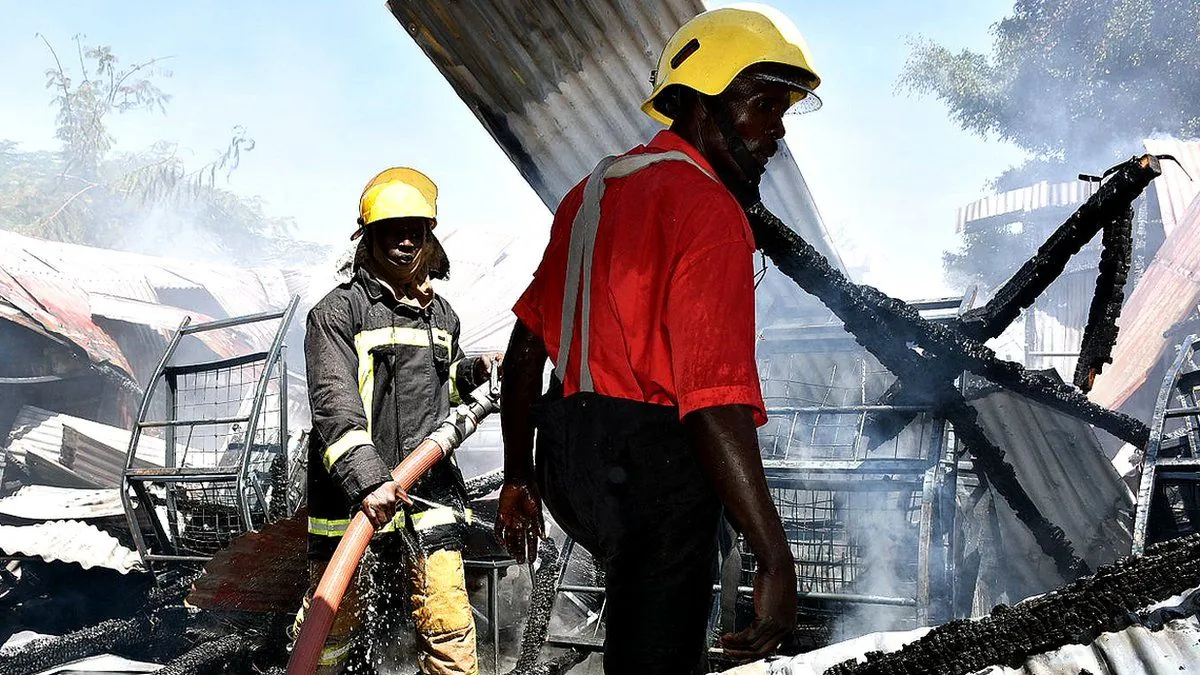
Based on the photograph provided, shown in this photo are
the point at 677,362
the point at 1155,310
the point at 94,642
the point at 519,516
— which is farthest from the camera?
the point at 1155,310

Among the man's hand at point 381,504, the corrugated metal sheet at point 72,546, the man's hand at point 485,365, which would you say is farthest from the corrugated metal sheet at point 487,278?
the man's hand at point 381,504

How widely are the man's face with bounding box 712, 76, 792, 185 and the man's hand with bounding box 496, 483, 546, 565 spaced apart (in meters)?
1.15

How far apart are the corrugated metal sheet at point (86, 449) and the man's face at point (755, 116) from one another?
27.3ft

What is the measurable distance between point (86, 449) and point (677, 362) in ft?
29.7

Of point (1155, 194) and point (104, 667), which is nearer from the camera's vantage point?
point (104, 667)

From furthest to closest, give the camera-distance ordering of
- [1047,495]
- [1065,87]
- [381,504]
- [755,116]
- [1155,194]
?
[1065,87] → [1155,194] → [1047,495] → [381,504] → [755,116]

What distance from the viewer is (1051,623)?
72.4 inches

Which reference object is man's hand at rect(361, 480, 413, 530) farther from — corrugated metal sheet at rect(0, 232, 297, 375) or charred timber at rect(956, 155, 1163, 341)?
corrugated metal sheet at rect(0, 232, 297, 375)

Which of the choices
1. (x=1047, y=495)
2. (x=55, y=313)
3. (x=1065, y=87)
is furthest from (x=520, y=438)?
(x=1065, y=87)

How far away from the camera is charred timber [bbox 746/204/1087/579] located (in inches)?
151

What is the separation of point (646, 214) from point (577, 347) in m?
0.38

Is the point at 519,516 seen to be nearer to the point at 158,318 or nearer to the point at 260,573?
the point at 260,573

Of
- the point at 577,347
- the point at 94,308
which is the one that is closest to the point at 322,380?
the point at 577,347

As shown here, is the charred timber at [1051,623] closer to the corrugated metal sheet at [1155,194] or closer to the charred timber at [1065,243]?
the charred timber at [1065,243]
